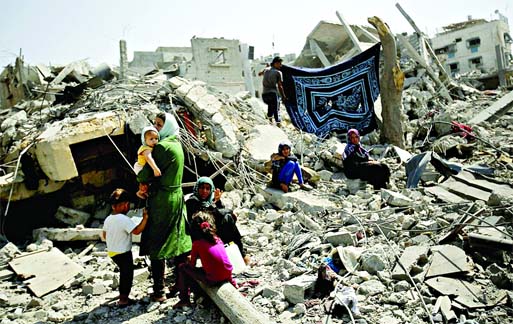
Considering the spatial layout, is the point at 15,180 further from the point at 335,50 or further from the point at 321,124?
the point at 335,50

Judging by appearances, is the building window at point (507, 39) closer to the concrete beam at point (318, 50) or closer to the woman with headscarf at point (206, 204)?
the concrete beam at point (318, 50)

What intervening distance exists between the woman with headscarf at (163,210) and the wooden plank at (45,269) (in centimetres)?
151

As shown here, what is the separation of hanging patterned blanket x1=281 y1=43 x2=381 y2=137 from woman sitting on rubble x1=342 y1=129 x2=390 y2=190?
74.8 inches

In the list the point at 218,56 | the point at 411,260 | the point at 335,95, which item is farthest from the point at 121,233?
the point at 218,56

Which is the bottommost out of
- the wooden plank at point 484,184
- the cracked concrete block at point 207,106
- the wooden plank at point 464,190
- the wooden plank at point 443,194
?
the wooden plank at point 443,194

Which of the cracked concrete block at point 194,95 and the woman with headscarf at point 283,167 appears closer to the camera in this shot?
the woman with headscarf at point 283,167

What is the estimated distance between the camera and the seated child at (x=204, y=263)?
3469 millimetres

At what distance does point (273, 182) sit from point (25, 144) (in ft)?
12.1

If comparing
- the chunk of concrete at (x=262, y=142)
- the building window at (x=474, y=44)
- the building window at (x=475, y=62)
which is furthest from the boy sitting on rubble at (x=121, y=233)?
the building window at (x=474, y=44)

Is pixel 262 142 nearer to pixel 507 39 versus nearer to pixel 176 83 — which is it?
pixel 176 83

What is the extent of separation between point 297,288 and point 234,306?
0.54m

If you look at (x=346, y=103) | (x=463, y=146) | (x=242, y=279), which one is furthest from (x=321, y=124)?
(x=242, y=279)

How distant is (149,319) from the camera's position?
3.48 metres

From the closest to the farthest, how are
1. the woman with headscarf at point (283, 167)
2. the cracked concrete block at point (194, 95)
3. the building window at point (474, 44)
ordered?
1. the woman with headscarf at point (283, 167)
2. the cracked concrete block at point (194, 95)
3. the building window at point (474, 44)
